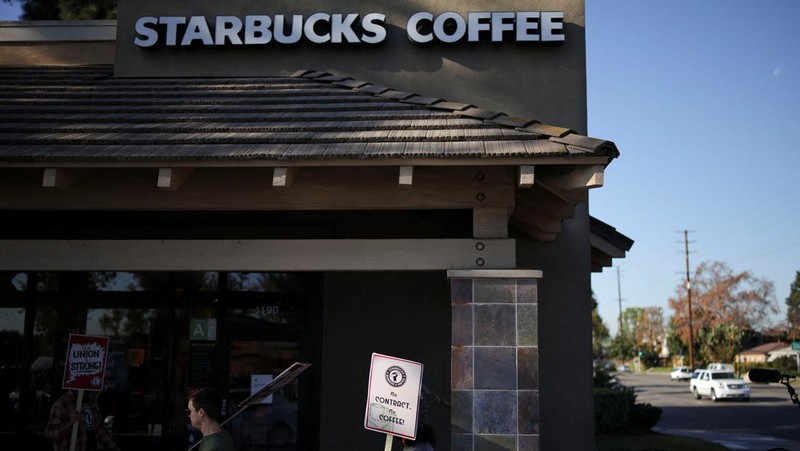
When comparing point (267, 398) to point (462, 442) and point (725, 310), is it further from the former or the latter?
point (725, 310)

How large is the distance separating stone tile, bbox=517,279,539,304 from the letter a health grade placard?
4114 millimetres

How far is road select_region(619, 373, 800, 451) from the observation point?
17.9m

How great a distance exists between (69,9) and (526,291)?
18866 mm

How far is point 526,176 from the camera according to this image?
641cm

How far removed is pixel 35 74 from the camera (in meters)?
10.0

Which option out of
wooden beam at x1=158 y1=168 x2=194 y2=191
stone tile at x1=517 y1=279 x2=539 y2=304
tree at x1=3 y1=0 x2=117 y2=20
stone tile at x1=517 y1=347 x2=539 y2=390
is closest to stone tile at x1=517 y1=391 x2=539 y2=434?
stone tile at x1=517 y1=347 x2=539 y2=390

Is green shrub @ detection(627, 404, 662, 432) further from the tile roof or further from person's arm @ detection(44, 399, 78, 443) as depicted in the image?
person's arm @ detection(44, 399, 78, 443)

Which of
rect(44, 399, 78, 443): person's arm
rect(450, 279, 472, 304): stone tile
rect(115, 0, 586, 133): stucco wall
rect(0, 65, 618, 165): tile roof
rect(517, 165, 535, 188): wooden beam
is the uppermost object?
rect(115, 0, 586, 133): stucco wall

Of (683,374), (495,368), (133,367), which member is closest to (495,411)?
(495,368)

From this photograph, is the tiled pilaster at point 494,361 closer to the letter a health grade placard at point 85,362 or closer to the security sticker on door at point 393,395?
the security sticker on door at point 393,395

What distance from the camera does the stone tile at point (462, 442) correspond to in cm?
642

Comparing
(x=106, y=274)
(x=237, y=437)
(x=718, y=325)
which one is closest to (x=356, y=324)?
(x=237, y=437)

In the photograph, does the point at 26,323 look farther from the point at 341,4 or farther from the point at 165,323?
the point at 341,4

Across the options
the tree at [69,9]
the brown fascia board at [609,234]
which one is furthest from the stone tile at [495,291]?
the tree at [69,9]
